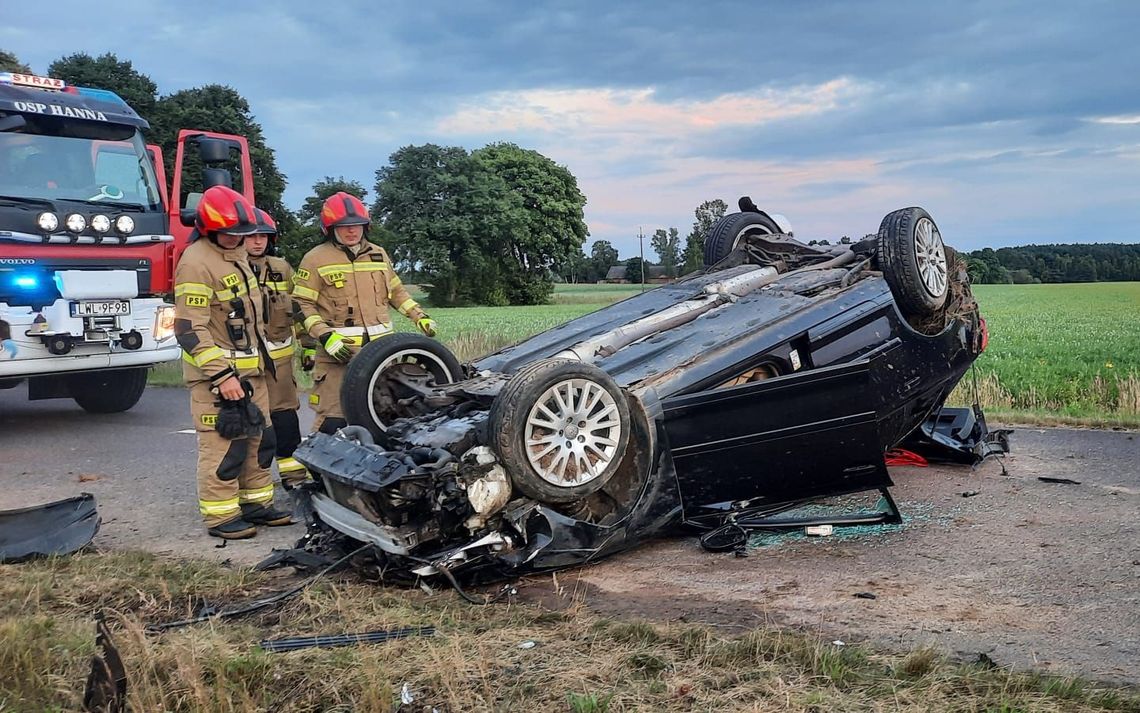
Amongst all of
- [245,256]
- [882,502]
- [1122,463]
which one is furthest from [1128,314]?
[245,256]

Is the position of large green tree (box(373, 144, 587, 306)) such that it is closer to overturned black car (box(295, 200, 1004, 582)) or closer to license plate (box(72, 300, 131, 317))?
license plate (box(72, 300, 131, 317))

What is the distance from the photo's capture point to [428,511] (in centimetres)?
377

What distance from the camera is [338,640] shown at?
3.23 metres

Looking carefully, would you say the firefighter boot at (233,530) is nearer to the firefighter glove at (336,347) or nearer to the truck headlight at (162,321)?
the firefighter glove at (336,347)

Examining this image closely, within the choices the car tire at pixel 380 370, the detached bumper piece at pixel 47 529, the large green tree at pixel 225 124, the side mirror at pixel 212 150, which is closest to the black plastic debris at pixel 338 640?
the car tire at pixel 380 370

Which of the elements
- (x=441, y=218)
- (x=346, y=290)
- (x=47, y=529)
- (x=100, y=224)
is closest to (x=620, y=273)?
(x=441, y=218)

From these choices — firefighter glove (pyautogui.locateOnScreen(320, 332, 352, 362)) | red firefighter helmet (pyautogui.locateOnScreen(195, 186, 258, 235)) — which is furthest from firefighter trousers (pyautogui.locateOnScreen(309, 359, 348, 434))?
red firefighter helmet (pyautogui.locateOnScreen(195, 186, 258, 235))

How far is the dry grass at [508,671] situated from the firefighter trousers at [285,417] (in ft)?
8.36

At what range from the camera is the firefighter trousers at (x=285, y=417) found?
19.9 ft

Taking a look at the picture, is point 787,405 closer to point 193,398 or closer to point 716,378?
point 716,378

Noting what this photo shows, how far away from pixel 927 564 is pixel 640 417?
4.84ft

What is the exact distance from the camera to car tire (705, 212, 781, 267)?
6227 mm

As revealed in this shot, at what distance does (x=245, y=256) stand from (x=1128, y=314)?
29.8m

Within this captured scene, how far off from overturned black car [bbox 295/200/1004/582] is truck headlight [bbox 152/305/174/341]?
4316 mm
